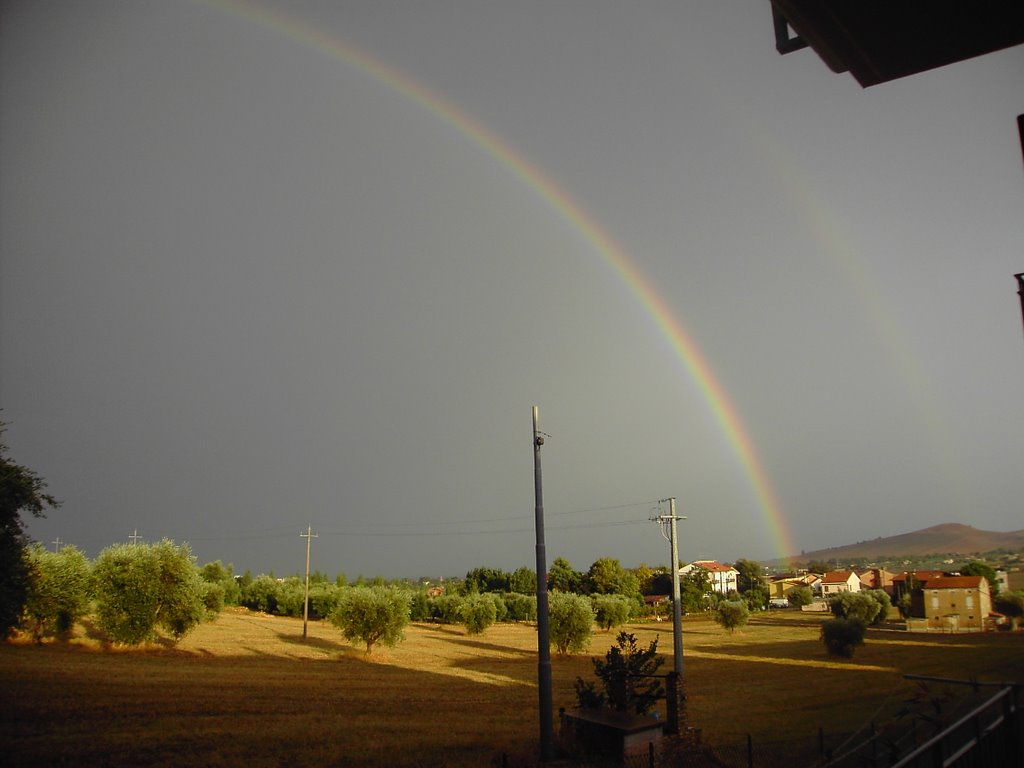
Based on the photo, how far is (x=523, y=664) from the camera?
47969mm

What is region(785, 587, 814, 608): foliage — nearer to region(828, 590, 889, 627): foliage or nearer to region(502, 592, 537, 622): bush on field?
region(828, 590, 889, 627): foliage

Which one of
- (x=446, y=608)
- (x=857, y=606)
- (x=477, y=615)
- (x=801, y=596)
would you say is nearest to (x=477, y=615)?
(x=477, y=615)

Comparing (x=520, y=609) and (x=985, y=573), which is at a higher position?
(x=985, y=573)

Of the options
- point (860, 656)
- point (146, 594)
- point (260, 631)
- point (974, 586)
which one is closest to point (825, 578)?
point (974, 586)

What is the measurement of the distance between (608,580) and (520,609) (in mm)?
30306

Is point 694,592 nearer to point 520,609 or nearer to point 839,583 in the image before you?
point 520,609

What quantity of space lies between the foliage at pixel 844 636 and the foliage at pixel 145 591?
41978 mm

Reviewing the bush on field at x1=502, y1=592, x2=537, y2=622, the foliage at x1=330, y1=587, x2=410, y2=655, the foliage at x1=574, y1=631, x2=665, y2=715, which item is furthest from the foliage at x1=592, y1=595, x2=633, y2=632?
the foliage at x1=574, y1=631, x2=665, y2=715

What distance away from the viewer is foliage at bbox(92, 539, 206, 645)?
44594 millimetres

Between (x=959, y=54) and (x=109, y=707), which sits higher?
(x=959, y=54)

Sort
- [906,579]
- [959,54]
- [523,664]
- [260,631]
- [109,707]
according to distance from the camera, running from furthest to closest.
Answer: [906,579] → [260,631] → [523,664] → [109,707] → [959,54]

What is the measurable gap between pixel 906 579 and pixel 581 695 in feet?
360

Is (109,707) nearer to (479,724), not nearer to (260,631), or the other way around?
(479,724)

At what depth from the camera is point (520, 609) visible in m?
99.6
